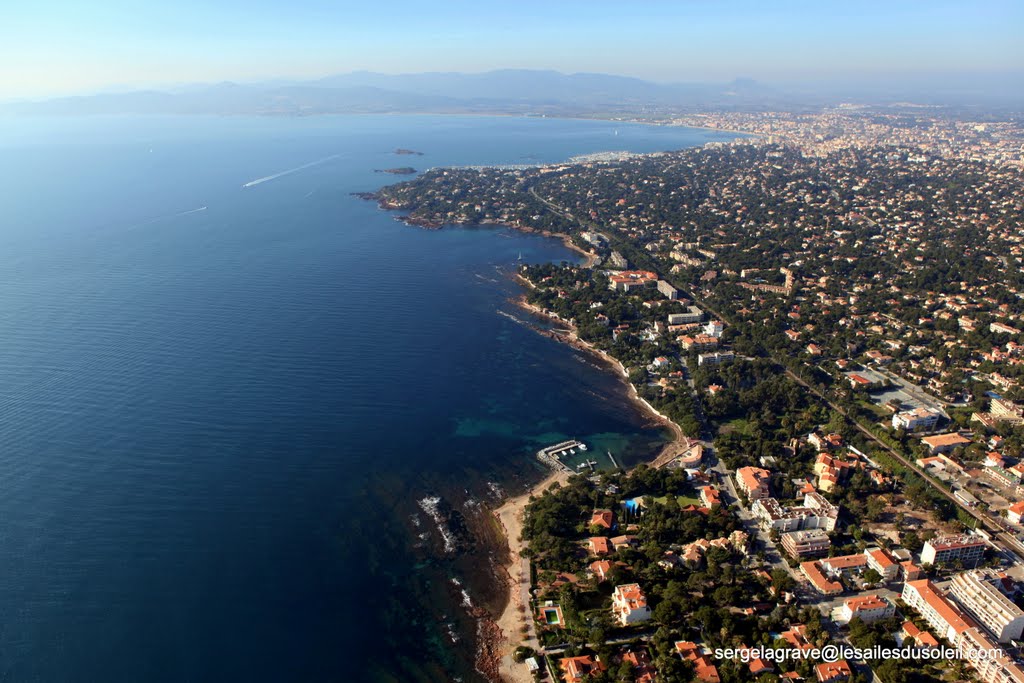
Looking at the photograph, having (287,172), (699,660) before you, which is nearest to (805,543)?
(699,660)

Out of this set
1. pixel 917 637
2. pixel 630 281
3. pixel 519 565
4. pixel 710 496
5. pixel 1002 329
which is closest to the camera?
pixel 917 637

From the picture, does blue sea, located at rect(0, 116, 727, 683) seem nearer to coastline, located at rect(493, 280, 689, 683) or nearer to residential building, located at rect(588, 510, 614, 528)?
coastline, located at rect(493, 280, 689, 683)

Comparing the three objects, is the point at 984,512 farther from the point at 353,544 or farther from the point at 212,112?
the point at 212,112

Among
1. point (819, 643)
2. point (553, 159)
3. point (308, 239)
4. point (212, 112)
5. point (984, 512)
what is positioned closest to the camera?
point (819, 643)

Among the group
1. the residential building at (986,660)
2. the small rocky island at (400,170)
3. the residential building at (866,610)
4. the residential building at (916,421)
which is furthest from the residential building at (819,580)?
the small rocky island at (400,170)

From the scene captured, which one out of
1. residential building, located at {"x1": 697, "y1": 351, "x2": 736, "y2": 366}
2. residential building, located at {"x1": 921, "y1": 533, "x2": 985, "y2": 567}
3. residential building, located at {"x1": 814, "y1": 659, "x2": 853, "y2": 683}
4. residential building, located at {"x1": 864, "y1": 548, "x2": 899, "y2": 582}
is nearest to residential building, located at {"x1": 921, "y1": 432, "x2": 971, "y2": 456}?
residential building, located at {"x1": 921, "y1": 533, "x2": 985, "y2": 567}

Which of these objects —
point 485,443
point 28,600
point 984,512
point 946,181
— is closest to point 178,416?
point 28,600

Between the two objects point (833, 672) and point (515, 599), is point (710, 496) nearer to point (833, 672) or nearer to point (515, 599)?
point (833, 672)
